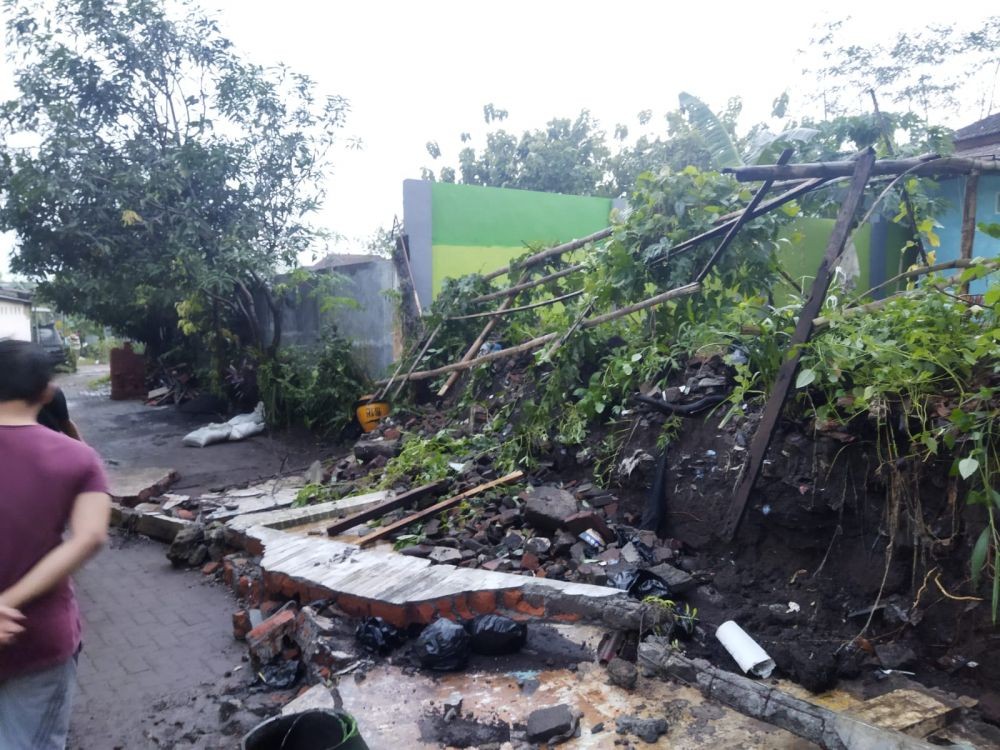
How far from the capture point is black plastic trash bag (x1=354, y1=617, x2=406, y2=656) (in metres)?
3.75

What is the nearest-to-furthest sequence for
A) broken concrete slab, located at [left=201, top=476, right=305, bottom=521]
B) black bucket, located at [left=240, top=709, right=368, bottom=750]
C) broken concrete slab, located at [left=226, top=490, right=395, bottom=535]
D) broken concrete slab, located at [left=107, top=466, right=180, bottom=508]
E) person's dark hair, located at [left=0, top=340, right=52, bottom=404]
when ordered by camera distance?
person's dark hair, located at [left=0, top=340, right=52, bottom=404]
black bucket, located at [left=240, top=709, right=368, bottom=750]
broken concrete slab, located at [left=226, top=490, right=395, bottom=535]
broken concrete slab, located at [left=201, top=476, right=305, bottom=521]
broken concrete slab, located at [left=107, top=466, right=180, bottom=508]

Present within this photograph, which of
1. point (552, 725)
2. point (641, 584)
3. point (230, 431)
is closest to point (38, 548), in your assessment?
point (552, 725)

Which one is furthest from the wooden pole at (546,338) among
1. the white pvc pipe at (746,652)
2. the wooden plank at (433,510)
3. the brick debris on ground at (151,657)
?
the brick debris on ground at (151,657)

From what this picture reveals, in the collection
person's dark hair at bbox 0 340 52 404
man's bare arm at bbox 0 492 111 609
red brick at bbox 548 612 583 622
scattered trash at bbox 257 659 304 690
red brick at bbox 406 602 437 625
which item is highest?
person's dark hair at bbox 0 340 52 404

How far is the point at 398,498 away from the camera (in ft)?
18.8

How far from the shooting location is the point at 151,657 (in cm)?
441

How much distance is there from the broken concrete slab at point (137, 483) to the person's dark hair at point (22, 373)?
18.6 feet

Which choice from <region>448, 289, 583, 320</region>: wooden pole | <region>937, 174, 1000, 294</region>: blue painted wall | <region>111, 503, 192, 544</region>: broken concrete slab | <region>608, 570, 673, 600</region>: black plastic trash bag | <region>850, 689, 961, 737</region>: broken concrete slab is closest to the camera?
<region>850, 689, 961, 737</region>: broken concrete slab

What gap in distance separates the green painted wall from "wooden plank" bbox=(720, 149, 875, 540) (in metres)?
6.20

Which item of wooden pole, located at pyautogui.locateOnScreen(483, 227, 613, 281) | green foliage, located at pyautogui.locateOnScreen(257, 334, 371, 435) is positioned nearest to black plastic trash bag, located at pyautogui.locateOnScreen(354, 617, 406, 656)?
wooden pole, located at pyautogui.locateOnScreen(483, 227, 613, 281)

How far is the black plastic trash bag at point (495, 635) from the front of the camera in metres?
3.69

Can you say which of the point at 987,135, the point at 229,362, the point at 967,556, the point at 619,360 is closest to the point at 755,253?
the point at 619,360

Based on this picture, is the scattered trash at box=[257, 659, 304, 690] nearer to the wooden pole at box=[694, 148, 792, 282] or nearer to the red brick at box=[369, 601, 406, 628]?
the red brick at box=[369, 601, 406, 628]

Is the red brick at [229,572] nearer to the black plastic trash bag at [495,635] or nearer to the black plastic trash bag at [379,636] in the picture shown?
the black plastic trash bag at [379,636]
